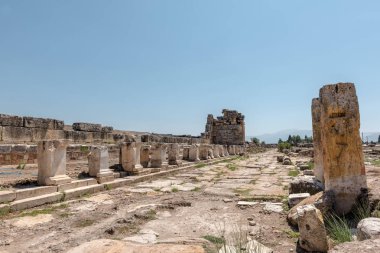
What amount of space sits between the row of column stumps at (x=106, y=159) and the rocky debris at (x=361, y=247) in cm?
507

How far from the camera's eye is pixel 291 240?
3.45m

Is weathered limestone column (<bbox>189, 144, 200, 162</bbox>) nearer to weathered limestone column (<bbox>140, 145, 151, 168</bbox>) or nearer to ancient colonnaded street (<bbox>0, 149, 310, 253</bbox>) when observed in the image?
weathered limestone column (<bbox>140, 145, 151, 168</bbox>)

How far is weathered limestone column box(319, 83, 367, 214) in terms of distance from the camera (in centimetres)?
418

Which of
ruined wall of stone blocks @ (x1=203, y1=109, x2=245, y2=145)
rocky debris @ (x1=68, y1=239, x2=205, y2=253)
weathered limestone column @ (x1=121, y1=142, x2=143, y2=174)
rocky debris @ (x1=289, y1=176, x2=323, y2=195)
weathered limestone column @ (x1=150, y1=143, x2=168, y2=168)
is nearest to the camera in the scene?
rocky debris @ (x1=68, y1=239, x2=205, y2=253)

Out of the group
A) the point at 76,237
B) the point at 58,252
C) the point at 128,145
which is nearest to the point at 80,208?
the point at 76,237

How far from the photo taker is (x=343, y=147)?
4277mm

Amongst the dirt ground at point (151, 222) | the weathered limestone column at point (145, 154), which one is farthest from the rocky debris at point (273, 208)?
the weathered limestone column at point (145, 154)

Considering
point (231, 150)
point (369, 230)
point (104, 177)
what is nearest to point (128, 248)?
point (369, 230)

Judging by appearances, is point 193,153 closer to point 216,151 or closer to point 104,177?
point 216,151

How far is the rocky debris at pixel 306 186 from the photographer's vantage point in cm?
532

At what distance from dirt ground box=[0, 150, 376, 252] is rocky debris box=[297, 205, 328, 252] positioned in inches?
10.2

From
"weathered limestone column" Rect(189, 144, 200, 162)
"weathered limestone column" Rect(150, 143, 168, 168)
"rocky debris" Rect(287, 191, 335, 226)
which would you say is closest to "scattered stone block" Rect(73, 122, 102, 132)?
"weathered limestone column" Rect(150, 143, 168, 168)

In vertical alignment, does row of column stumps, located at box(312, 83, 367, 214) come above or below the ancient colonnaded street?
above

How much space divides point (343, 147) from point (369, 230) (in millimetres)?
1703
